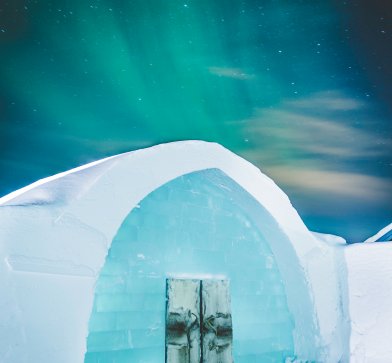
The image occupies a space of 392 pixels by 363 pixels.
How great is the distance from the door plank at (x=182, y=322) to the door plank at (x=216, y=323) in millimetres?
114

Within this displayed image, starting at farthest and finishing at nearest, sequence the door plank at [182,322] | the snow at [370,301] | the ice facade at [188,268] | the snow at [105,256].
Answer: the snow at [370,301], the door plank at [182,322], the ice facade at [188,268], the snow at [105,256]

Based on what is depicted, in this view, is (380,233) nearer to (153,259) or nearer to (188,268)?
(188,268)

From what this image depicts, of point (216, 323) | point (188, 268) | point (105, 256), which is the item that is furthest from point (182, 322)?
point (105, 256)

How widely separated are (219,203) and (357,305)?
257 centimetres

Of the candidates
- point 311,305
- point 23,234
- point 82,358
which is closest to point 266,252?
point 311,305

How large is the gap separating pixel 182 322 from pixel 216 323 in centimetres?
50

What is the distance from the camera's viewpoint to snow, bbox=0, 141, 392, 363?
9.99 ft

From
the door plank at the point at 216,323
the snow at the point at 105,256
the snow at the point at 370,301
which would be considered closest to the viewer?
the snow at the point at 105,256

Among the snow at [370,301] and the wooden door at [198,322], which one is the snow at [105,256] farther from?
the wooden door at [198,322]

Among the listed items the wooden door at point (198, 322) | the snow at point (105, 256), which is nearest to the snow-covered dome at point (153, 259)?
the snow at point (105, 256)

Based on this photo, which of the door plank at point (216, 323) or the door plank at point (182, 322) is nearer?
the door plank at point (182, 322)

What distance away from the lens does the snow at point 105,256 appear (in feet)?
9.99

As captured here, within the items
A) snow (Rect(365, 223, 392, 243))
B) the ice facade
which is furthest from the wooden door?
snow (Rect(365, 223, 392, 243))

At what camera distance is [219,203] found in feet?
17.1
